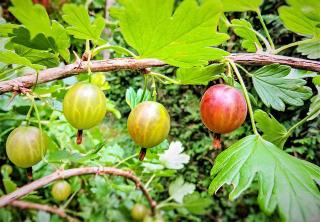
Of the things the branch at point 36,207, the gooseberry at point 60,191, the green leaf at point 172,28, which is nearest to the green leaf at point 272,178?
the green leaf at point 172,28

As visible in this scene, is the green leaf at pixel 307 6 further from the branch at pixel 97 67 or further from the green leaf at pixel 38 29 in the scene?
the green leaf at pixel 38 29

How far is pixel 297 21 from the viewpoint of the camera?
48 centimetres

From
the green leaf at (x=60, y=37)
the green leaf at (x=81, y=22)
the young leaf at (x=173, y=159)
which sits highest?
the green leaf at (x=81, y=22)

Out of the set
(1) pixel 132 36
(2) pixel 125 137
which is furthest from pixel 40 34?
A: (2) pixel 125 137

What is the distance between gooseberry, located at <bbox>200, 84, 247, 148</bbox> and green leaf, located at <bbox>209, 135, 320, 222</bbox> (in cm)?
5

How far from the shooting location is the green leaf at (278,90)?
563 mm

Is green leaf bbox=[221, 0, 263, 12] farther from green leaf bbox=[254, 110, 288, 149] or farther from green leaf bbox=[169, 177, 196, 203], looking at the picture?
green leaf bbox=[169, 177, 196, 203]

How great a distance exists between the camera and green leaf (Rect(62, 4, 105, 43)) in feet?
1.37

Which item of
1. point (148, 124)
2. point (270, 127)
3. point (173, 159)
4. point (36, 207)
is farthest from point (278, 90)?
point (36, 207)

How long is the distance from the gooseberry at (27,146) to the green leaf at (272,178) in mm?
286

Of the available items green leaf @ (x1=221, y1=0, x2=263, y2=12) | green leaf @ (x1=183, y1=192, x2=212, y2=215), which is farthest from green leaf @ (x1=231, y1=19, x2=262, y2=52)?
green leaf @ (x1=183, y1=192, x2=212, y2=215)

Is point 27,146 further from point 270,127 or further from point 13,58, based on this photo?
point 270,127

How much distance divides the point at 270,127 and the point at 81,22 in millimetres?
415

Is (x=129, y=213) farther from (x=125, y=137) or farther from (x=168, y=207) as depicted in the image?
(x=125, y=137)
